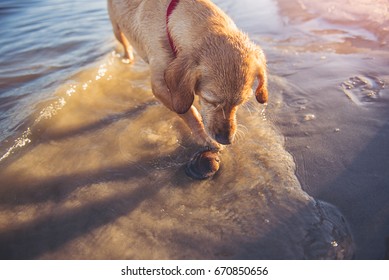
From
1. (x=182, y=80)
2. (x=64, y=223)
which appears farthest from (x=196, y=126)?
(x=64, y=223)

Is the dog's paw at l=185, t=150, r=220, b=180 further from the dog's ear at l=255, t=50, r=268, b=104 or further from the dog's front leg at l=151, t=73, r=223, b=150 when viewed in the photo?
the dog's ear at l=255, t=50, r=268, b=104

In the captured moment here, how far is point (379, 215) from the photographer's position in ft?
8.82

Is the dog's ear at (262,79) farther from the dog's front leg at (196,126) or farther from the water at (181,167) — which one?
the dog's front leg at (196,126)

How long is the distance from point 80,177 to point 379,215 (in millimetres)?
2937

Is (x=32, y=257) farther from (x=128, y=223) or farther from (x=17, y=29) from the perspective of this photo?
(x=17, y=29)

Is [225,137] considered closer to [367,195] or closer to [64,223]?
[367,195]

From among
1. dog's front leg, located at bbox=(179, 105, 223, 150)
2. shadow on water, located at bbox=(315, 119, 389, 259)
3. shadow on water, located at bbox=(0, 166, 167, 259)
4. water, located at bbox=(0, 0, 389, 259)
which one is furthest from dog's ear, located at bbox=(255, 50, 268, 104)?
shadow on water, located at bbox=(0, 166, 167, 259)

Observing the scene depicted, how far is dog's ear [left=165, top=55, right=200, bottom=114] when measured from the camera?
3021mm

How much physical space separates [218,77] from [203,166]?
97 cm

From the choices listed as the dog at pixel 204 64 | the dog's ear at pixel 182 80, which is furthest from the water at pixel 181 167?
the dog's ear at pixel 182 80

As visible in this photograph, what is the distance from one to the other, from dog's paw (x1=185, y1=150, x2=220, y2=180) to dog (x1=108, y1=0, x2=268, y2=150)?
0.69 feet

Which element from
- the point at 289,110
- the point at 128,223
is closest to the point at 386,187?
the point at 289,110

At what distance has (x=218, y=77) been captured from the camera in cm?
289

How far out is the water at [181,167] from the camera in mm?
2596
